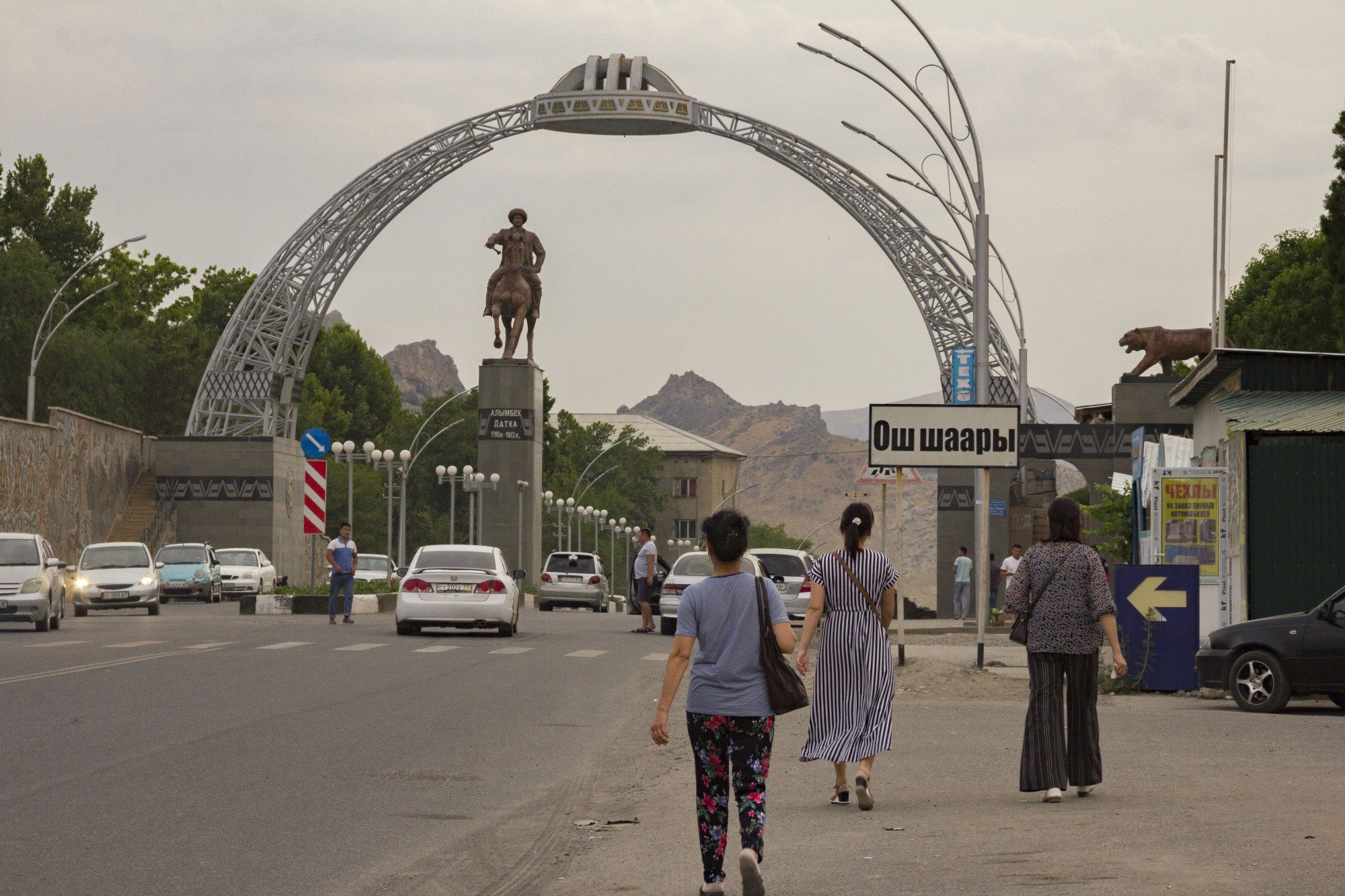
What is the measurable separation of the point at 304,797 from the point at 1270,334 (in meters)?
56.6

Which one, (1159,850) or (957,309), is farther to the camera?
(957,309)

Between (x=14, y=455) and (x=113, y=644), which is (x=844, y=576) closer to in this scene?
(x=113, y=644)

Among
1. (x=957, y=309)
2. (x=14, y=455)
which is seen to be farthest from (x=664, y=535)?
(x=14, y=455)

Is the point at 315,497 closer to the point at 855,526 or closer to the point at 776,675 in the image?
the point at 855,526

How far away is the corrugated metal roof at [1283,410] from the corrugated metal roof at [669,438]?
144 m

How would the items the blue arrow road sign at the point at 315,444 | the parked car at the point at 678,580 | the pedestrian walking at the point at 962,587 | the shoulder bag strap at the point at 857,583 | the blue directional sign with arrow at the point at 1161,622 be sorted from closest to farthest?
the shoulder bag strap at the point at 857,583 → the blue directional sign with arrow at the point at 1161,622 → the parked car at the point at 678,580 → the blue arrow road sign at the point at 315,444 → the pedestrian walking at the point at 962,587

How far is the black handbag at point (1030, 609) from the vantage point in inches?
419

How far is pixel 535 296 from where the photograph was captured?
232 feet

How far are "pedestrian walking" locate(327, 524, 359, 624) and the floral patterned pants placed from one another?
80.1 feet

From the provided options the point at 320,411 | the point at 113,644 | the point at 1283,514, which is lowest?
the point at 113,644

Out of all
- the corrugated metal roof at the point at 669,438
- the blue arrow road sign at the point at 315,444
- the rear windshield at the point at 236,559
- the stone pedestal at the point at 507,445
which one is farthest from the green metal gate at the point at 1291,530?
the corrugated metal roof at the point at 669,438

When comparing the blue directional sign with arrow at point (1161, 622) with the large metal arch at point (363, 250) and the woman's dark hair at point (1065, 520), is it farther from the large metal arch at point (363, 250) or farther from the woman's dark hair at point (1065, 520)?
the large metal arch at point (363, 250)

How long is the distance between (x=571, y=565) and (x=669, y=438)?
125 m

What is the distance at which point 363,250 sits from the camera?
210 feet
